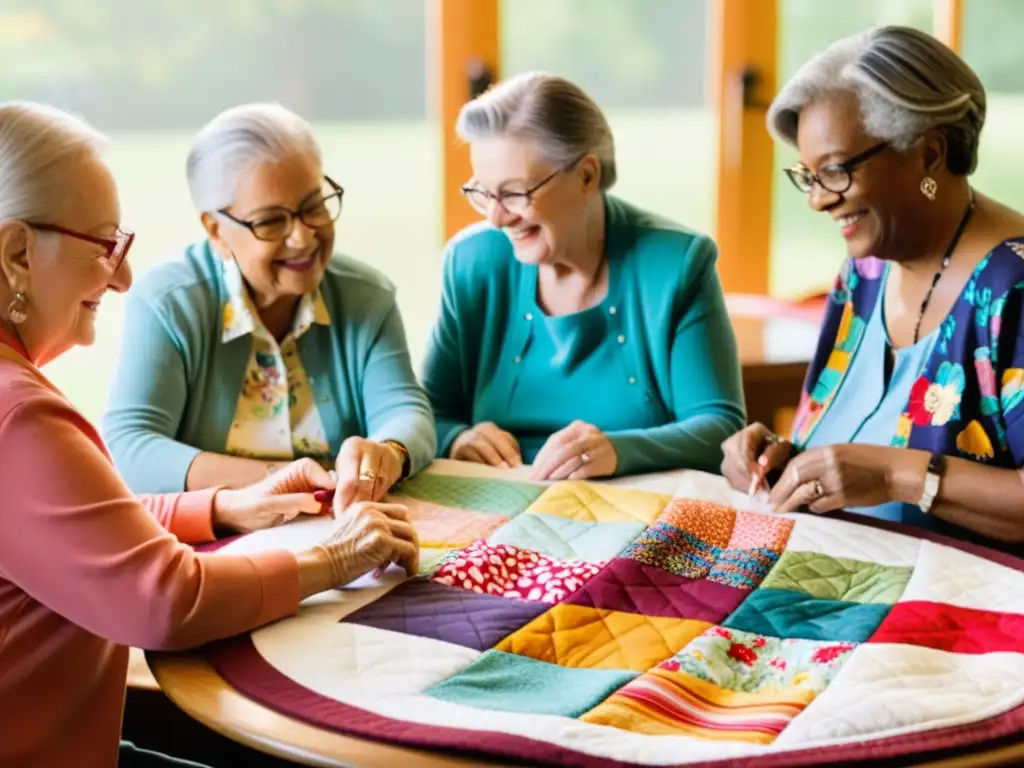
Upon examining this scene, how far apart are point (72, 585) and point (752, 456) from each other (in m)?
1.18

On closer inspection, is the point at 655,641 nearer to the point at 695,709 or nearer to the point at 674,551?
the point at 695,709

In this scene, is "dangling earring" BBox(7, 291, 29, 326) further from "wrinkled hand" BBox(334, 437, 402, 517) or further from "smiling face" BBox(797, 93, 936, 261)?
"smiling face" BBox(797, 93, 936, 261)

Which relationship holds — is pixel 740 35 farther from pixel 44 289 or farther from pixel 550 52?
pixel 44 289

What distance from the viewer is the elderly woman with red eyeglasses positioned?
1.38 m

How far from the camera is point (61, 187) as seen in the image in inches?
57.3

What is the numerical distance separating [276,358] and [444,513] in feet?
1.65

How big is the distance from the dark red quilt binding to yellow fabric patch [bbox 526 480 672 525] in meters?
0.67

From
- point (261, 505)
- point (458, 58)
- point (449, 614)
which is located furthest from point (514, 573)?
point (458, 58)

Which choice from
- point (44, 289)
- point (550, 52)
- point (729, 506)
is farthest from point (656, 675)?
point (550, 52)

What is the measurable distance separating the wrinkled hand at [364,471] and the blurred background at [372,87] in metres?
2.05

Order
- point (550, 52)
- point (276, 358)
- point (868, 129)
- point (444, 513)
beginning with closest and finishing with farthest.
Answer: point (444, 513) < point (868, 129) < point (276, 358) < point (550, 52)

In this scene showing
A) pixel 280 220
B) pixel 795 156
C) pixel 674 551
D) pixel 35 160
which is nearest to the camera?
pixel 35 160

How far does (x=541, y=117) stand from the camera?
2422 millimetres

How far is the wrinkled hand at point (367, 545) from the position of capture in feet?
5.59
